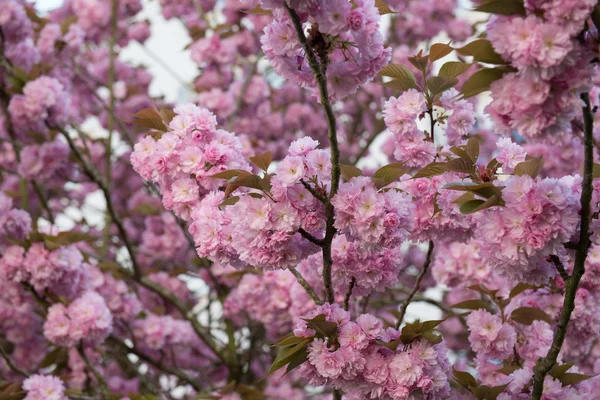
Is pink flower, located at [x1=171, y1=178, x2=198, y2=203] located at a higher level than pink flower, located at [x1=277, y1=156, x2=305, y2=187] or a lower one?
higher

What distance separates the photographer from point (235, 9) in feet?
12.8

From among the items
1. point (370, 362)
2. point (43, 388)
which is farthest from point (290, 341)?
point (43, 388)

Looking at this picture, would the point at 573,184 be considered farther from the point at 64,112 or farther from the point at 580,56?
the point at 64,112

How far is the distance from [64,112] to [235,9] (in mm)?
1328

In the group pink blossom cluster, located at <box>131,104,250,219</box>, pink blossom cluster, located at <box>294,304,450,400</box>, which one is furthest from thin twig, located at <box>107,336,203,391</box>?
pink blossom cluster, located at <box>294,304,450,400</box>

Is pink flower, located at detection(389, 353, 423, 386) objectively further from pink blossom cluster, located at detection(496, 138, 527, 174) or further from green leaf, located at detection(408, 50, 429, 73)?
green leaf, located at detection(408, 50, 429, 73)

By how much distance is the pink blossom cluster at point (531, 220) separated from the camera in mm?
1220

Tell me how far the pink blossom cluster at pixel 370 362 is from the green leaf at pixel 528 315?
305 millimetres

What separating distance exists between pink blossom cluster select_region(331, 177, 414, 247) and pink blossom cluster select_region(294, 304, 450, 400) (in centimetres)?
18

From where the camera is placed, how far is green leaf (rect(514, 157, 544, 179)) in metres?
1.22

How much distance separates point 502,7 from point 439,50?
409 mm

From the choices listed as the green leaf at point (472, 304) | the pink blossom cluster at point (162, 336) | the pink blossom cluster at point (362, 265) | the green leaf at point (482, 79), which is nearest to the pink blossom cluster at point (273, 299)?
the pink blossom cluster at point (162, 336)

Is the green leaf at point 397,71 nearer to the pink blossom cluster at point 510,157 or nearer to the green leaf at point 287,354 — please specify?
the pink blossom cluster at point 510,157

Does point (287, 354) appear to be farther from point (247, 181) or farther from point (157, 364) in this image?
point (157, 364)
